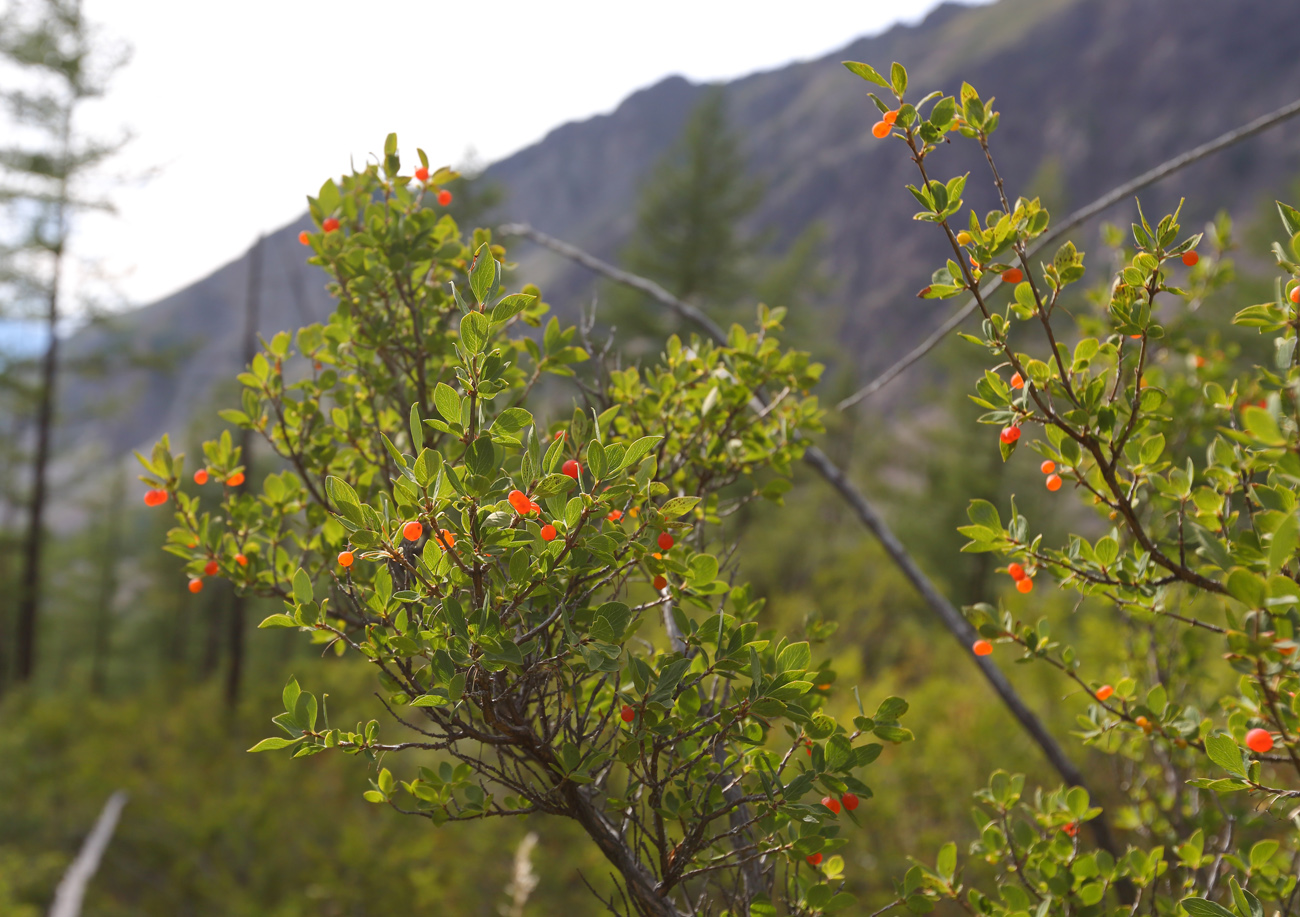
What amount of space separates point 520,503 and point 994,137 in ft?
262

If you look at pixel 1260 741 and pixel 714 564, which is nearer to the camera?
pixel 1260 741

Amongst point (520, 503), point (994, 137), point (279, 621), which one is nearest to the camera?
point (520, 503)

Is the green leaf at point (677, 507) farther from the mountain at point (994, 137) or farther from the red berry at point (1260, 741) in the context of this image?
the mountain at point (994, 137)

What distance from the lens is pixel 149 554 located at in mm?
20391

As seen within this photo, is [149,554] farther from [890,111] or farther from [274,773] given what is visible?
[890,111]

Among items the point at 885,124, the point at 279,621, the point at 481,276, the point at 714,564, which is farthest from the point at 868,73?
the point at 279,621

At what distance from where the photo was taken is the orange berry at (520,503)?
0.80 m

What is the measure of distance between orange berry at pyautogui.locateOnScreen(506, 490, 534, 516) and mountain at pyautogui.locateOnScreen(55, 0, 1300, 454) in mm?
45889

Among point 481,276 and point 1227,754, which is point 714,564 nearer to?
point 481,276

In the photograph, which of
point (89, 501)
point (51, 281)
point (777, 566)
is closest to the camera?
point (51, 281)

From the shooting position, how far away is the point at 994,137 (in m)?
66.2

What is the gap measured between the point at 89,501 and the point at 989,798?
24155 millimetres

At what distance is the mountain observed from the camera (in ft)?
189

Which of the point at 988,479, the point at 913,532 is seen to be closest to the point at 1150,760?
the point at 988,479
